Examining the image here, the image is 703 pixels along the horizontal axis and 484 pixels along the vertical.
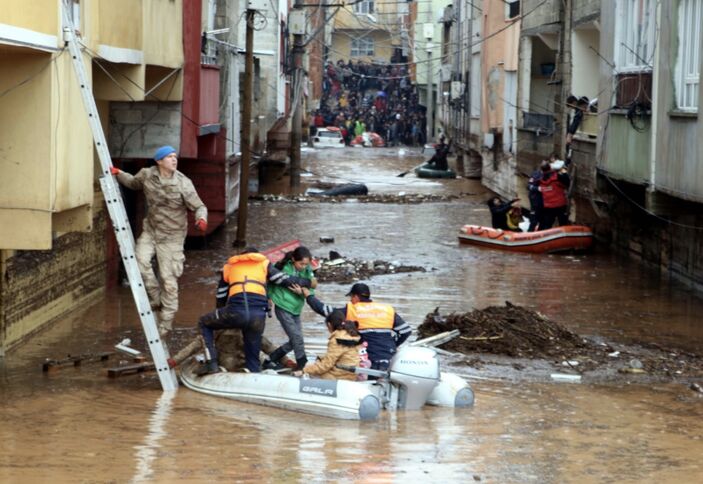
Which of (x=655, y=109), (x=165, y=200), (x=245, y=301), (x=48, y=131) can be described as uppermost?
(x=655, y=109)

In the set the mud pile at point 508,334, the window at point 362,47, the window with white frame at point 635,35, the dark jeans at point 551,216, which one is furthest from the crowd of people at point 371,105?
the mud pile at point 508,334

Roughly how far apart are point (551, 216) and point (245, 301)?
16703mm

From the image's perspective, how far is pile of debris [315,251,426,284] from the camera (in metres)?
22.4

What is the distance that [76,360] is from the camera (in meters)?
14.1

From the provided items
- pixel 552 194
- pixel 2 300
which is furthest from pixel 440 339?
pixel 552 194

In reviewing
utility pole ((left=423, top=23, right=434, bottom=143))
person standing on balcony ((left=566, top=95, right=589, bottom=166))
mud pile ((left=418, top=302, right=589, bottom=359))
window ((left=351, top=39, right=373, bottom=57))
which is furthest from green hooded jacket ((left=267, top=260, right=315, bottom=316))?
window ((left=351, top=39, right=373, bottom=57))

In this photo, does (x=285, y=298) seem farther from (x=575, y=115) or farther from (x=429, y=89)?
(x=429, y=89)

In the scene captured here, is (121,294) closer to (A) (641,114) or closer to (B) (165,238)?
(B) (165,238)

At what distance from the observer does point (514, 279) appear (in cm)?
2314

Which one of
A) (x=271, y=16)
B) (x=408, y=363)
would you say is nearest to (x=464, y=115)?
(x=271, y=16)

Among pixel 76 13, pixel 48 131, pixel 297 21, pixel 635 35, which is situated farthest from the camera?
pixel 297 21

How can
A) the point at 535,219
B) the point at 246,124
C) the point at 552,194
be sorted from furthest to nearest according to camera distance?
1. the point at 535,219
2. the point at 552,194
3. the point at 246,124

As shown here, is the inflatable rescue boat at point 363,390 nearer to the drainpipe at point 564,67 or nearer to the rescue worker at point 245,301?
the rescue worker at point 245,301

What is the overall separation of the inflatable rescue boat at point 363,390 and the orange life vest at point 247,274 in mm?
806
